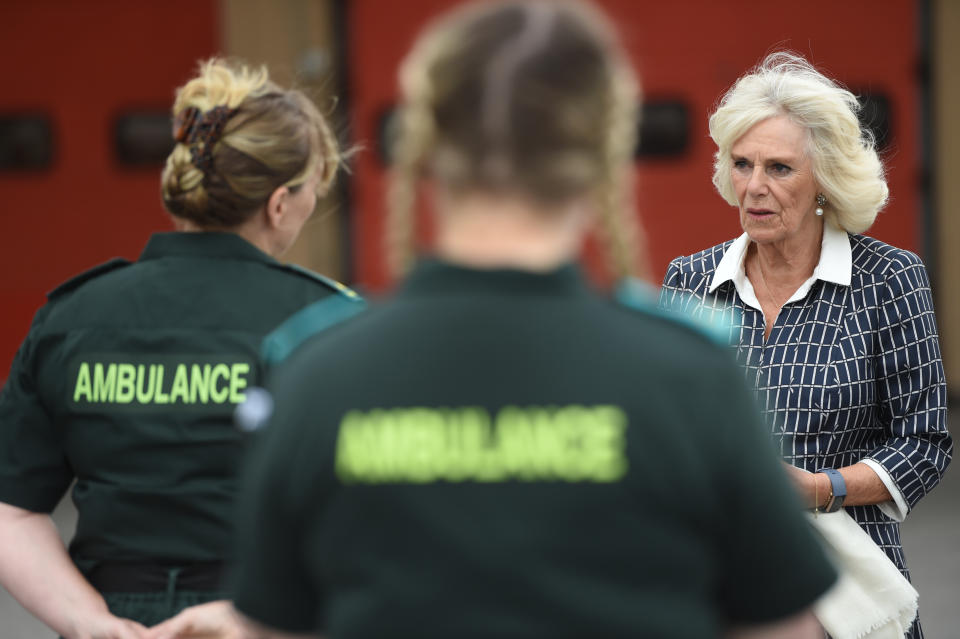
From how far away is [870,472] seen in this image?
233 cm

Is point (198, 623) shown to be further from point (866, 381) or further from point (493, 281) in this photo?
point (866, 381)

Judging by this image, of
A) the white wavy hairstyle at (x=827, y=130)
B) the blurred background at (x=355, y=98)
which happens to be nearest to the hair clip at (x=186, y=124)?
the white wavy hairstyle at (x=827, y=130)

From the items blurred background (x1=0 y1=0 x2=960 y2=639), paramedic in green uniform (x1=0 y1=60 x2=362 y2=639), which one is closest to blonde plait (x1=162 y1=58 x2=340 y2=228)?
paramedic in green uniform (x1=0 y1=60 x2=362 y2=639)

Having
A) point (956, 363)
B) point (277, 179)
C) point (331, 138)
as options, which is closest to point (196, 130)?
point (277, 179)

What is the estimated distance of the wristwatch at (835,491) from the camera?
2.31m

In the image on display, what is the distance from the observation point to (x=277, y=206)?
197 centimetres

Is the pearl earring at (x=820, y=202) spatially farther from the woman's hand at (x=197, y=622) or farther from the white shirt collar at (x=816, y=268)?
the woman's hand at (x=197, y=622)

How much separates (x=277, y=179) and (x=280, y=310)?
0.24 metres

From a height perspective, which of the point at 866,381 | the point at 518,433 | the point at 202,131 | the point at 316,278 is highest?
the point at 202,131

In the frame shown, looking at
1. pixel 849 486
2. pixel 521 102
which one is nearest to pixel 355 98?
pixel 849 486

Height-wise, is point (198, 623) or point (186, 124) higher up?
point (186, 124)

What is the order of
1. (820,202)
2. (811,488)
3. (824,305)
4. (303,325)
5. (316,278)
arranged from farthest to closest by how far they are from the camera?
(820,202), (824,305), (811,488), (316,278), (303,325)

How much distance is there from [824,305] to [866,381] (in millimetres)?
186

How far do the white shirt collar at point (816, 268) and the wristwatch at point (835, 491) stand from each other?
388mm
